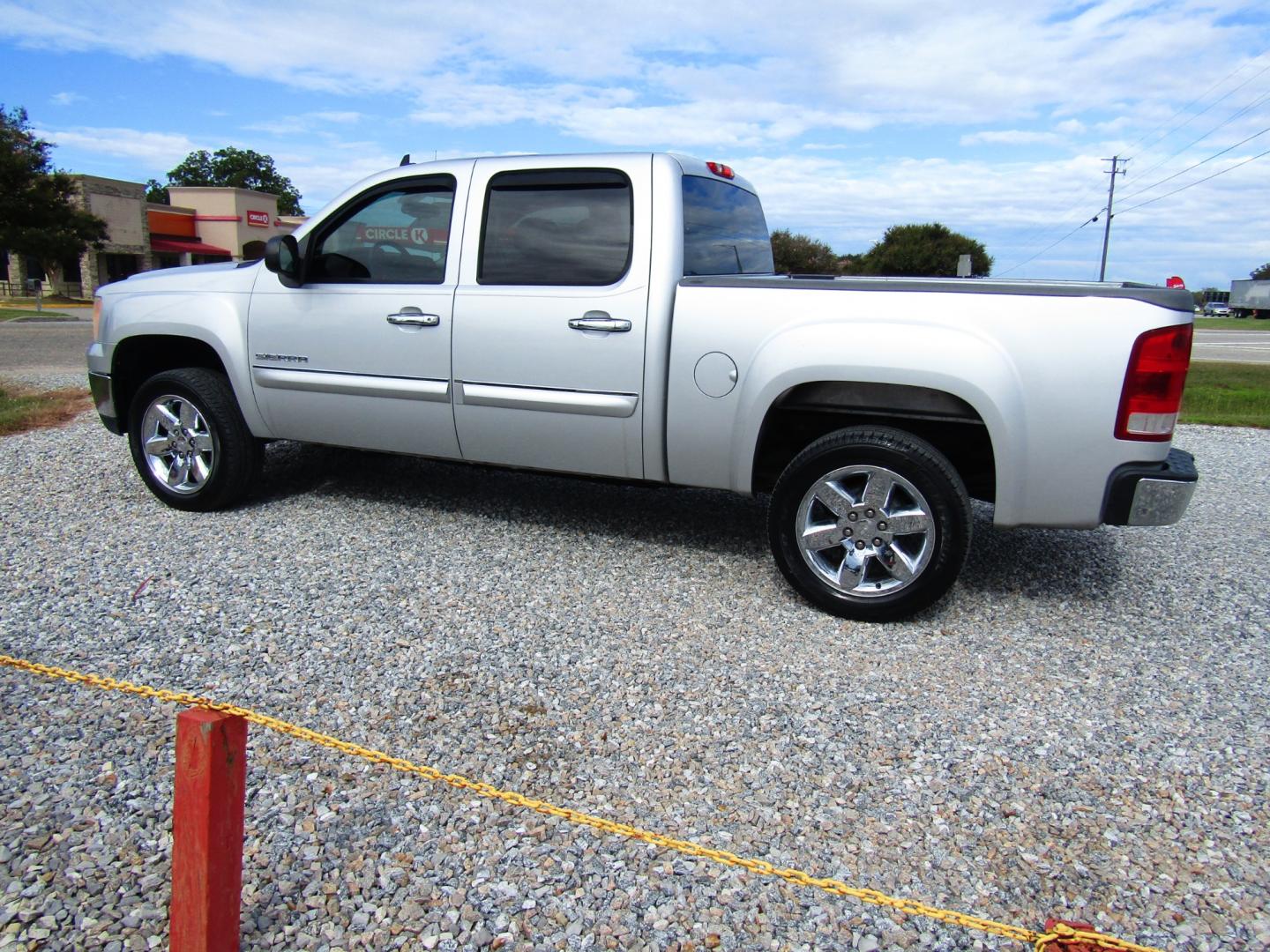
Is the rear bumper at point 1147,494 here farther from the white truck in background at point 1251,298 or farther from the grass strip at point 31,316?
the white truck in background at point 1251,298

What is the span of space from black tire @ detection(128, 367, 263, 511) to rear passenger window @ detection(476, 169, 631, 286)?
179 cm

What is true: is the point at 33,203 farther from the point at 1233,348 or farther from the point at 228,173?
the point at 228,173

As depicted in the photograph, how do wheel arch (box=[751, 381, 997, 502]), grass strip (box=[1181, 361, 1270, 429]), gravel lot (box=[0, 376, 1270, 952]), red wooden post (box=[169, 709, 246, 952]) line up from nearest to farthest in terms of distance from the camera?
red wooden post (box=[169, 709, 246, 952])
gravel lot (box=[0, 376, 1270, 952])
wheel arch (box=[751, 381, 997, 502])
grass strip (box=[1181, 361, 1270, 429])

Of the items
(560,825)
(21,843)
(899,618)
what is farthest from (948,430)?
(21,843)

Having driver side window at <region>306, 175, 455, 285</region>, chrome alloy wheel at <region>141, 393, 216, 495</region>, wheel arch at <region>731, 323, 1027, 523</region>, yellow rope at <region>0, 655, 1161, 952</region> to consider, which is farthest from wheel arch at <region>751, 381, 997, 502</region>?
chrome alloy wheel at <region>141, 393, 216, 495</region>

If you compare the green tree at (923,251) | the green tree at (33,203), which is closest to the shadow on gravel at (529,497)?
the green tree at (33,203)

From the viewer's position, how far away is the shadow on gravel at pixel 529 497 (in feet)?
17.5

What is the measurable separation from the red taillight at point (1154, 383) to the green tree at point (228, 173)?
88511 mm

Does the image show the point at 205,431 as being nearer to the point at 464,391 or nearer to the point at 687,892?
the point at 464,391

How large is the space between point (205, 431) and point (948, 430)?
409 cm

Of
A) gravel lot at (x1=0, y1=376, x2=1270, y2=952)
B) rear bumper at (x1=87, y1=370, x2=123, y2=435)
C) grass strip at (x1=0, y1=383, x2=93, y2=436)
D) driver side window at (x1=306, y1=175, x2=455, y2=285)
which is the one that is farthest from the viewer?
grass strip at (x1=0, y1=383, x2=93, y2=436)

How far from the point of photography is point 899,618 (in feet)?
13.3

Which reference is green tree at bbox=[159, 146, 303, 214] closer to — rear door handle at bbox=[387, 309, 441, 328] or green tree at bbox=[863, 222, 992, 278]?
green tree at bbox=[863, 222, 992, 278]

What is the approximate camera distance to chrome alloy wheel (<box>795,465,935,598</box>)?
3912 millimetres
